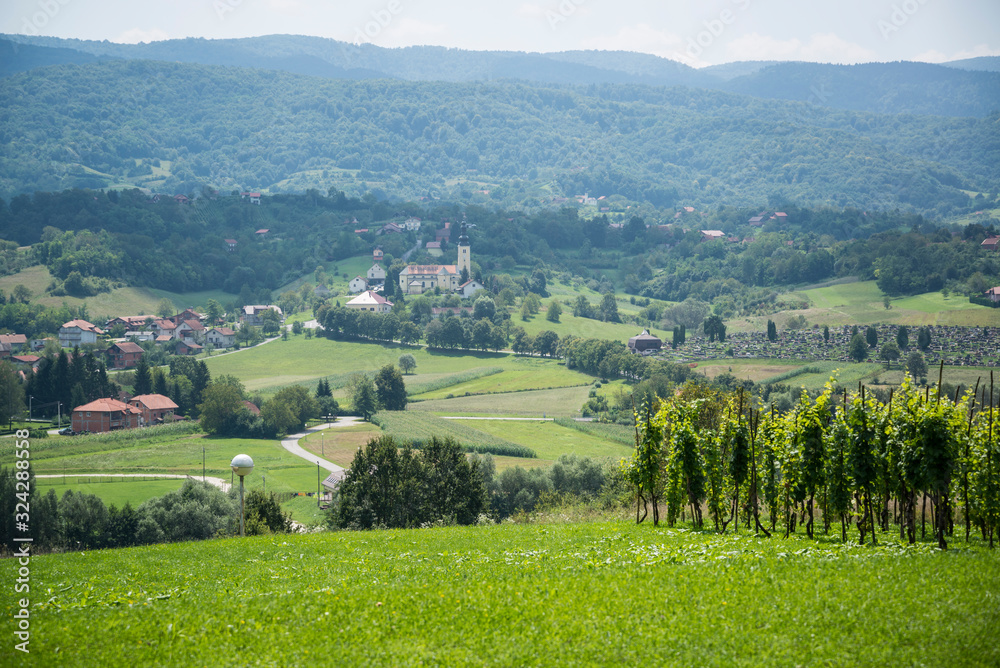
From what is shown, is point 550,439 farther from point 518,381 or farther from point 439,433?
point 518,381

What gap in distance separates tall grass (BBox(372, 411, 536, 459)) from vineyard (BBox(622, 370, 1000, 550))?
34.4m

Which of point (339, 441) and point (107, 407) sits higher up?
point (107, 407)

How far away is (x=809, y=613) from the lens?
408 inches

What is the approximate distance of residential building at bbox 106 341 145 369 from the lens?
9844 centimetres

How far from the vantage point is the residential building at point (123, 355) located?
9844 cm

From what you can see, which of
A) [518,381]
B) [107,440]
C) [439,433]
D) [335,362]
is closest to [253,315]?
[335,362]

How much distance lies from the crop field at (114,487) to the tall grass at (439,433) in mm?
16143

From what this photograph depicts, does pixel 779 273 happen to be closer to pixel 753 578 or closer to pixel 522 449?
pixel 522 449

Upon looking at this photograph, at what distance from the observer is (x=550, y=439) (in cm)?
6219

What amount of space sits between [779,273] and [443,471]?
13665 cm

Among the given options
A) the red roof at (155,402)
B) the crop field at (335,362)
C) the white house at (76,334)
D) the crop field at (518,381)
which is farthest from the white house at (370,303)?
the red roof at (155,402)

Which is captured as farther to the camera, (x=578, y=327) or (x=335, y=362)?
(x=578, y=327)

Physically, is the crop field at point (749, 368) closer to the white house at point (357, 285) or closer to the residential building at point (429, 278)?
the residential building at point (429, 278)

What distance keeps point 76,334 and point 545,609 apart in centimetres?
11391
